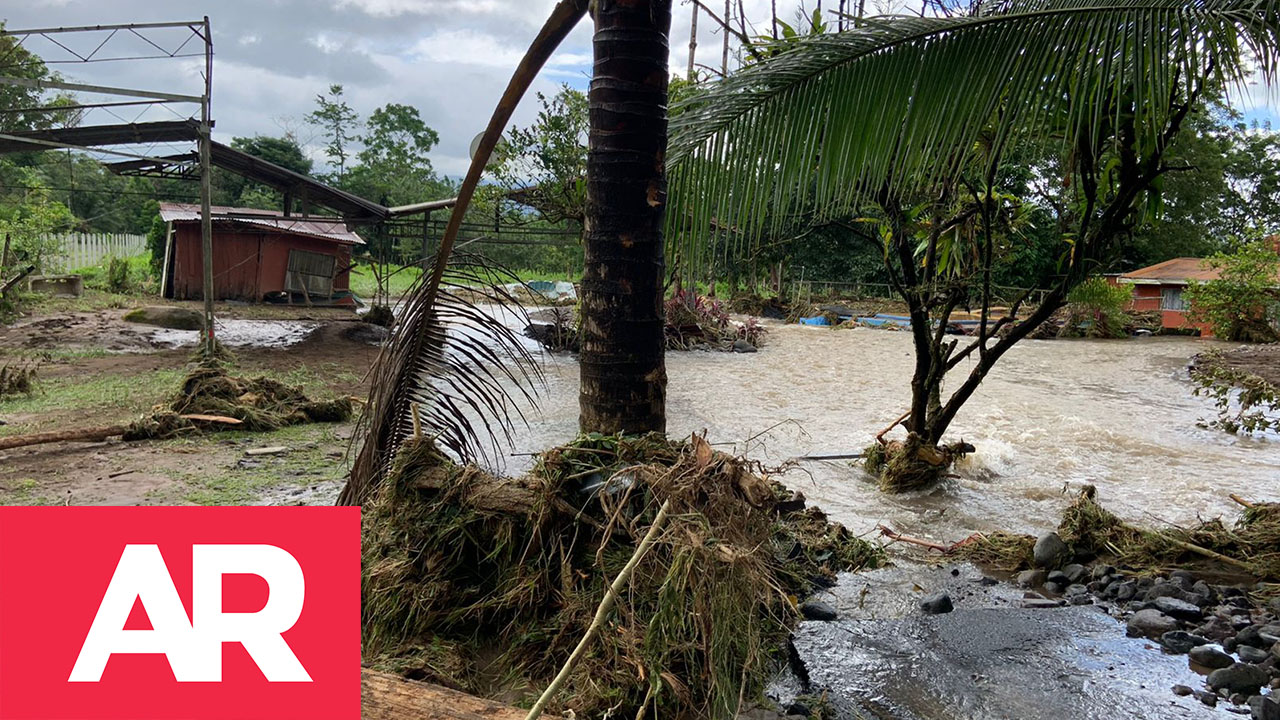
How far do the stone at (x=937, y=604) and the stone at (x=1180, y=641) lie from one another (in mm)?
959

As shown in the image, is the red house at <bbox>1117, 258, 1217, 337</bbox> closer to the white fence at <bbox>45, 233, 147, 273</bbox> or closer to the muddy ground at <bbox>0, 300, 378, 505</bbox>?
the muddy ground at <bbox>0, 300, 378, 505</bbox>

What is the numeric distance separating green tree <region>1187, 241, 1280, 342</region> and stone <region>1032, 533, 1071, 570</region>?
63.5 ft

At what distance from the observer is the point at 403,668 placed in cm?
250

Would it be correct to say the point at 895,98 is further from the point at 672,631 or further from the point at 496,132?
the point at 672,631

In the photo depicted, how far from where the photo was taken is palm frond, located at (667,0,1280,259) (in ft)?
10.00

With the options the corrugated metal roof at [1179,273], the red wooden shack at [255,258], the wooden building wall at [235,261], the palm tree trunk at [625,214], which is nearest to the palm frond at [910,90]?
the palm tree trunk at [625,214]

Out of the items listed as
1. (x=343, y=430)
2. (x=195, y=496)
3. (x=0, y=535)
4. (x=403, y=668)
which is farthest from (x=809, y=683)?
(x=343, y=430)

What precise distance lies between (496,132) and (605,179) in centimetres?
41

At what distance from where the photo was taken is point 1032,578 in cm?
460

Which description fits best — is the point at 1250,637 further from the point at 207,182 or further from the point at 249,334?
the point at 249,334

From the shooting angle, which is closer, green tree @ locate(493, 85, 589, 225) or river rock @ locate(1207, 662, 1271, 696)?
river rock @ locate(1207, 662, 1271, 696)

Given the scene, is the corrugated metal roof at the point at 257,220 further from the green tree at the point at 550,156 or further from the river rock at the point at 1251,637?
the river rock at the point at 1251,637

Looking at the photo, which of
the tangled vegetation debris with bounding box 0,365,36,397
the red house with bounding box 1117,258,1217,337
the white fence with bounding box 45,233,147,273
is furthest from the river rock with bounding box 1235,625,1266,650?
the red house with bounding box 1117,258,1217,337

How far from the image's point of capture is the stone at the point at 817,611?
386 centimetres
